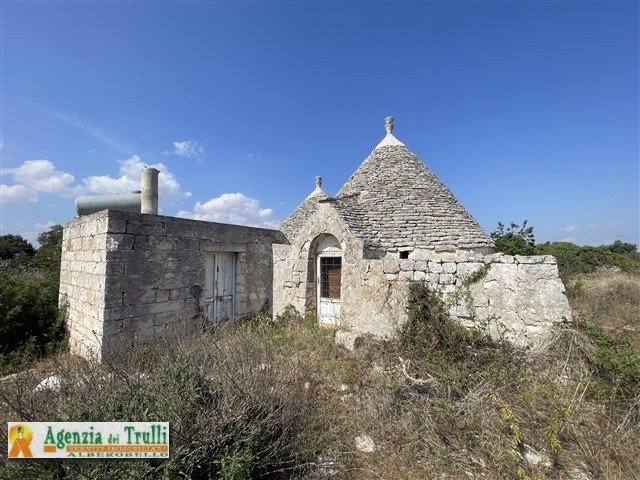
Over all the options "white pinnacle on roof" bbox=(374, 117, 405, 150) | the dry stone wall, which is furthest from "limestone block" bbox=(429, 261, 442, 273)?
"white pinnacle on roof" bbox=(374, 117, 405, 150)

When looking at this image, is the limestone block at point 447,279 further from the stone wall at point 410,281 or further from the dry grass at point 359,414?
the dry grass at point 359,414

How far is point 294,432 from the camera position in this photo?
118 inches

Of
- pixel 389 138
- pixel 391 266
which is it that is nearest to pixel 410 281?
pixel 391 266

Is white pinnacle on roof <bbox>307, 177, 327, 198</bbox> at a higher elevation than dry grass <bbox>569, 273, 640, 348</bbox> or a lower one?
higher

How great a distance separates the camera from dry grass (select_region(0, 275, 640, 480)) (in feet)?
7.80

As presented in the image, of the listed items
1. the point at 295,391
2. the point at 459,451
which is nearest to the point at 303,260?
the point at 295,391

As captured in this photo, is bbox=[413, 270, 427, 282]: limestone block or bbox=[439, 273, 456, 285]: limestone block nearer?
bbox=[439, 273, 456, 285]: limestone block

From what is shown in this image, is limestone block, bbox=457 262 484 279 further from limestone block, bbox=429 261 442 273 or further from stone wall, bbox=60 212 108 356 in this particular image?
stone wall, bbox=60 212 108 356

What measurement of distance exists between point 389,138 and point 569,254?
16.0m

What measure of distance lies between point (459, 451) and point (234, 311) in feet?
18.8

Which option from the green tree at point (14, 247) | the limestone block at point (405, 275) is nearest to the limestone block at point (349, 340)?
the limestone block at point (405, 275)

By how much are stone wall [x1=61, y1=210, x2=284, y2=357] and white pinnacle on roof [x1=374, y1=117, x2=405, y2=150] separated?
6844 mm

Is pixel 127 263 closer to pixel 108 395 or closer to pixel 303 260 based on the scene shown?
pixel 108 395

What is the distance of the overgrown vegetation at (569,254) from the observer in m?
11.2
